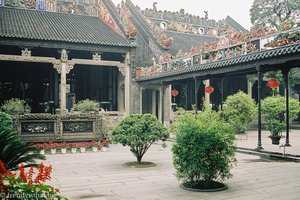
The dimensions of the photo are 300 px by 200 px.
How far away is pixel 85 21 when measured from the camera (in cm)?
2123

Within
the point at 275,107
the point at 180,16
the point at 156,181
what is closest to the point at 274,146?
the point at 275,107

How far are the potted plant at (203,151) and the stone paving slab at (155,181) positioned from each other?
31 cm

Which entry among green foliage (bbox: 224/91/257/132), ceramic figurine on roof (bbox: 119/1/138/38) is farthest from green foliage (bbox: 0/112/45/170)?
ceramic figurine on roof (bbox: 119/1/138/38)

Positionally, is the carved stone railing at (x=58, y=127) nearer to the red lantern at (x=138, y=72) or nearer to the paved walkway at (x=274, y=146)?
the paved walkway at (x=274, y=146)

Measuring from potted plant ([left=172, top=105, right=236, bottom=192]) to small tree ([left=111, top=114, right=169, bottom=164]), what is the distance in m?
2.47

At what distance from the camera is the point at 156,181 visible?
6.70 meters

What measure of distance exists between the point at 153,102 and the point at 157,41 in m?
4.04

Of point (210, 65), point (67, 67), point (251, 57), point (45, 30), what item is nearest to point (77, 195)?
point (251, 57)

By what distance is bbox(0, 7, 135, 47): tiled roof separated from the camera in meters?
16.9

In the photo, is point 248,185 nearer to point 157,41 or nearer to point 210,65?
point 210,65

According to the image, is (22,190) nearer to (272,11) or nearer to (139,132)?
(139,132)

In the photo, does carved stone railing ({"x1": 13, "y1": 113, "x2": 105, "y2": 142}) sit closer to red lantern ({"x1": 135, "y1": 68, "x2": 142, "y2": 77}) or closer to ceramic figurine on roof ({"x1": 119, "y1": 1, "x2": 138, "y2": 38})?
Result: red lantern ({"x1": 135, "y1": 68, "x2": 142, "y2": 77})

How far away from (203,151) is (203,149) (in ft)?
0.12

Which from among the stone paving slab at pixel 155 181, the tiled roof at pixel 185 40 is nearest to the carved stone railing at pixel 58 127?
the stone paving slab at pixel 155 181
